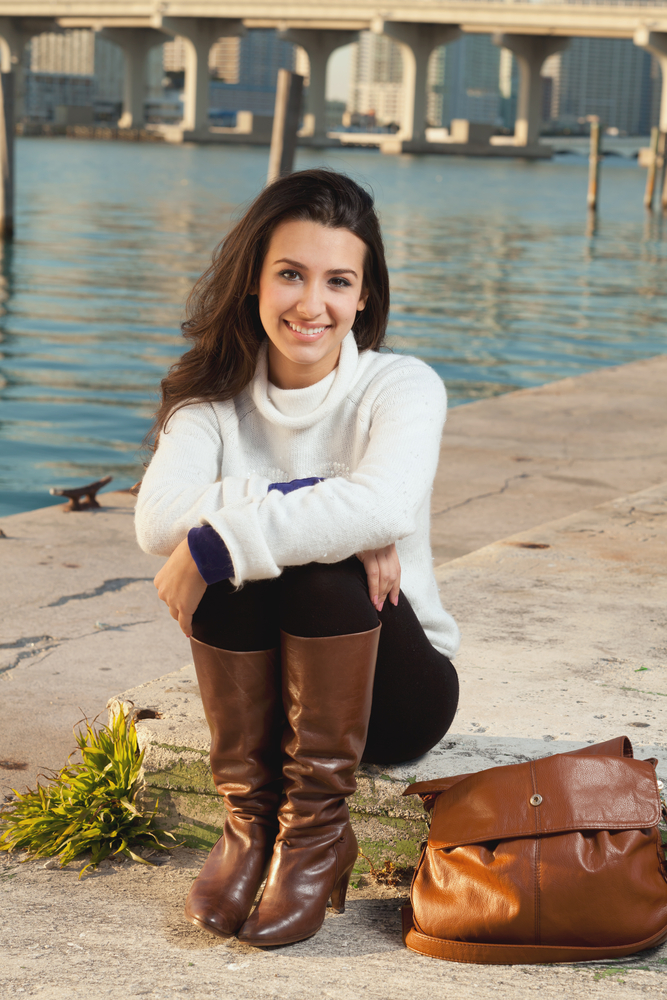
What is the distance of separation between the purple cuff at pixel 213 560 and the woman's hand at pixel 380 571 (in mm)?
216

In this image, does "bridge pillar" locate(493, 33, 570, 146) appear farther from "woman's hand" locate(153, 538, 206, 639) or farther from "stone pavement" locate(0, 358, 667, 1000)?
"woman's hand" locate(153, 538, 206, 639)

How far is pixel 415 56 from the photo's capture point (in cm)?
6306

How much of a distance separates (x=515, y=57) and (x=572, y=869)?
70.2 metres

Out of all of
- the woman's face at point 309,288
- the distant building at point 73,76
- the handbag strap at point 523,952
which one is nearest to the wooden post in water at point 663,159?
the woman's face at point 309,288

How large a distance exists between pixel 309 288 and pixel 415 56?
217 ft

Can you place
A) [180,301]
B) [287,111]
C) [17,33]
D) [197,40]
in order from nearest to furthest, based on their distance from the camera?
[287,111]
[180,301]
[197,40]
[17,33]

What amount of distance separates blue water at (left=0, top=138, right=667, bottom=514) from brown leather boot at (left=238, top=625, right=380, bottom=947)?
125cm

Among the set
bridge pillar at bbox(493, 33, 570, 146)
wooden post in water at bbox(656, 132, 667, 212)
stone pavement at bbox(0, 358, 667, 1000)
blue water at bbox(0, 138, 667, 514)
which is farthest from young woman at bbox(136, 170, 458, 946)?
bridge pillar at bbox(493, 33, 570, 146)

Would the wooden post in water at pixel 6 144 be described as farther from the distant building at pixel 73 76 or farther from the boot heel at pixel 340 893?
the distant building at pixel 73 76

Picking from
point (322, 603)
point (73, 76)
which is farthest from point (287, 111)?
point (73, 76)

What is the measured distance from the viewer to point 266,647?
1.70 meters

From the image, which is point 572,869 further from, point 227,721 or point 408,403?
point 408,403

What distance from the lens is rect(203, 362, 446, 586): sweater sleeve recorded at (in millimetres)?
1655

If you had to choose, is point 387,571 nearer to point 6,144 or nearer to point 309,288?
point 309,288
